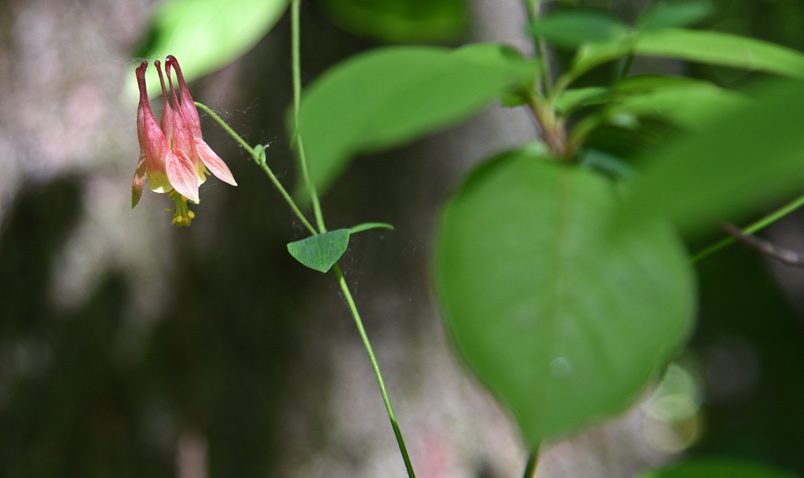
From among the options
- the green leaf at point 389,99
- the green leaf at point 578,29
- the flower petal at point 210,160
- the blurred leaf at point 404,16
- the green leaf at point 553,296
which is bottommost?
the blurred leaf at point 404,16

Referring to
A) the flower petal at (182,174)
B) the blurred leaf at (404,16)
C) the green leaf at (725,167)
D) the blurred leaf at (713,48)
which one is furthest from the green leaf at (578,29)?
the blurred leaf at (404,16)

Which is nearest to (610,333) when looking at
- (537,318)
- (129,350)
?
(537,318)

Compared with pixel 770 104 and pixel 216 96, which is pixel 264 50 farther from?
pixel 770 104

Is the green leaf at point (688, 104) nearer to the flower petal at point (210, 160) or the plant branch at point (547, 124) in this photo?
the plant branch at point (547, 124)

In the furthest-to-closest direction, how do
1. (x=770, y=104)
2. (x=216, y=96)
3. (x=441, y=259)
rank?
(x=216, y=96) < (x=441, y=259) < (x=770, y=104)

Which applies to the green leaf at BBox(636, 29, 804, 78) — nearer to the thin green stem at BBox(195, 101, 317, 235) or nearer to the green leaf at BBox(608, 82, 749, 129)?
the green leaf at BBox(608, 82, 749, 129)

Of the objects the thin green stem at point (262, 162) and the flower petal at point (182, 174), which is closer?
the thin green stem at point (262, 162)
